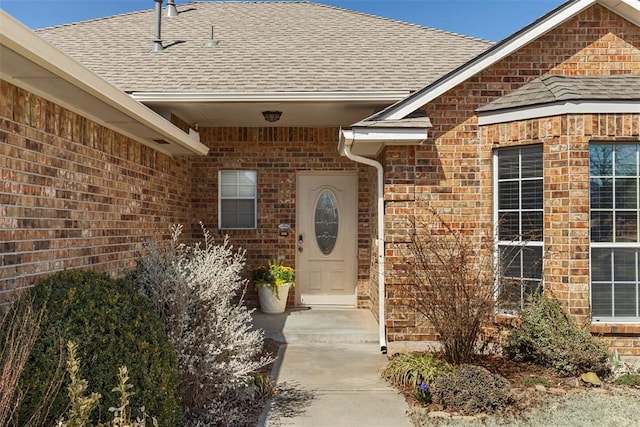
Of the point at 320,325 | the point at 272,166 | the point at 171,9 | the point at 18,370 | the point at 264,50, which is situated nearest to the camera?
the point at 18,370

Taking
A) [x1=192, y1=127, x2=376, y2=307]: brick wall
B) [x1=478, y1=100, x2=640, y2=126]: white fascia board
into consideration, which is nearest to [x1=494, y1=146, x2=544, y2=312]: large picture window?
[x1=478, y1=100, x2=640, y2=126]: white fascia board

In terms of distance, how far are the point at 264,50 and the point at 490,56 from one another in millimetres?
4128

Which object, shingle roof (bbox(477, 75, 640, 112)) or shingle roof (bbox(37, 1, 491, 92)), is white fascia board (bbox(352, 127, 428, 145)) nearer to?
shingle roof (bbox(477, 75, 640, 112))

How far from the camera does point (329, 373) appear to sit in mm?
6020

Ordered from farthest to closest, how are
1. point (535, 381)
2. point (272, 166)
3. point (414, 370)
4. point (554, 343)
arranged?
1. point (272, 166)
2. point (554, 343)
3. point (414, 370)
4. point (535, 381)

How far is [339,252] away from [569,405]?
207 inches

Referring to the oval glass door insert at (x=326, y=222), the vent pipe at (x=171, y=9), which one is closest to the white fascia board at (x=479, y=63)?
the oval glass door insert at (x=326, y=222)

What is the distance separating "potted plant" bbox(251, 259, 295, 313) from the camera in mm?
8859

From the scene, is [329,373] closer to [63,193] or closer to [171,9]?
[63,193]

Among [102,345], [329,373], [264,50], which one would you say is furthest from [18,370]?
[264,50]

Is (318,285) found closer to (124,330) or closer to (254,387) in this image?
(254,387)

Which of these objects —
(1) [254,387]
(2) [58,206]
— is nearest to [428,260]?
(1) [254,387]

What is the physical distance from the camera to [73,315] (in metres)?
3.54

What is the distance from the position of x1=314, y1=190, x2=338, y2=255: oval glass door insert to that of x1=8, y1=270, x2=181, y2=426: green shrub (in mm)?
5729
